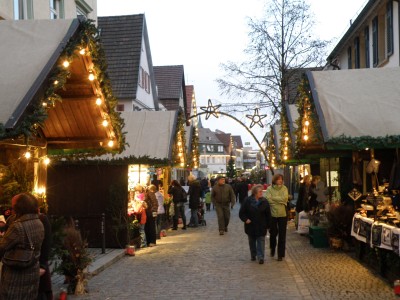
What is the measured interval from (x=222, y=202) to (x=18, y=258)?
45.8 ft

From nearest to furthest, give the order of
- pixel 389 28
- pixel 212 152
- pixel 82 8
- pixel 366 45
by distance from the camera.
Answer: pixel 389 28 → pixel 82 8 → pixel 366 45 → pixel 212 152

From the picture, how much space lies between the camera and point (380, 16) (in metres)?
23.7

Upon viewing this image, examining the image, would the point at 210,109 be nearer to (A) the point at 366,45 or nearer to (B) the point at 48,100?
(A) the point at 366,45

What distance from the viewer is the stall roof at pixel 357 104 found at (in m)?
11.9

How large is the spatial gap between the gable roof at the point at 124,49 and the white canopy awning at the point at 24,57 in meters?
24.9

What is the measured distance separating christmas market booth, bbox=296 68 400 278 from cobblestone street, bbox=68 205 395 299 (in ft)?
2.20

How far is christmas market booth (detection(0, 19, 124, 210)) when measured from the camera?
26.6 feet

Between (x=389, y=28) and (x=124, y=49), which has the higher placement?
(x=124, y=49)

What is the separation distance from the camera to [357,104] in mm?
12578

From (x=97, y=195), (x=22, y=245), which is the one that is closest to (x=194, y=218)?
(x=97, y=195)

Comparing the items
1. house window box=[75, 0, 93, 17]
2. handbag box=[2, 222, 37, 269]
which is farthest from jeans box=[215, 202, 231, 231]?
handbag box=[2, 222, 37, 269]

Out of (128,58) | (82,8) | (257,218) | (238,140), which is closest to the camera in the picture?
(257,218)

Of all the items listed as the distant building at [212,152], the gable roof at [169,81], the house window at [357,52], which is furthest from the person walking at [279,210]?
the distant building at [212,152]

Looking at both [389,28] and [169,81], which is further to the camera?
[169,81]
